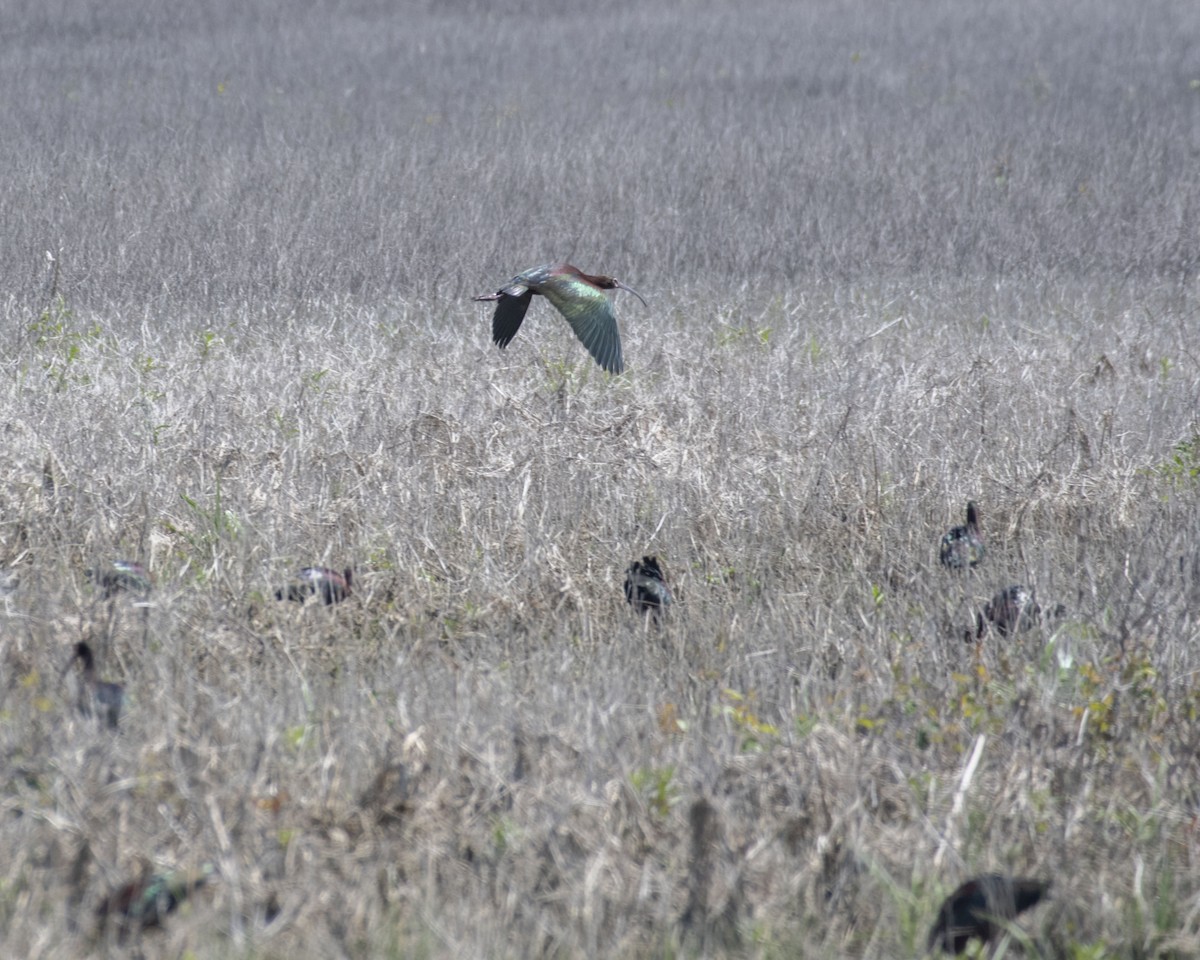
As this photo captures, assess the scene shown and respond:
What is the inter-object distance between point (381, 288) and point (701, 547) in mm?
4115

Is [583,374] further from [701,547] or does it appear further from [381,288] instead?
[381,288]

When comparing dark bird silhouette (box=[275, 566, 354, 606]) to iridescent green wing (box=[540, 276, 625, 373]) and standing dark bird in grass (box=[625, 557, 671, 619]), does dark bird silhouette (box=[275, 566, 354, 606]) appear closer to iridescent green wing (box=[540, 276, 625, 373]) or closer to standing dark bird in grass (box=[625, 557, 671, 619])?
standing dark bird in grass (box=[625, 557, 671, 619])

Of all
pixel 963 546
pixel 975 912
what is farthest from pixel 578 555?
pixel 975 912

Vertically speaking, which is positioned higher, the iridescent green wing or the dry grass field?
the iridescent green wing

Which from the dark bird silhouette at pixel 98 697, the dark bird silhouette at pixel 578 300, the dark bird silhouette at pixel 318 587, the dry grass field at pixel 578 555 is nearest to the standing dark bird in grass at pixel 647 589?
the dry grass field at pixel 578 555

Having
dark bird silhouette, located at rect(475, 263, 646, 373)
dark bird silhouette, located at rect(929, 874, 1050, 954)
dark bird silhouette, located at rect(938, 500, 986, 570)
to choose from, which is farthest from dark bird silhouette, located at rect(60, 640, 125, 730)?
dark bird silhouette, located at rect(938, 500, 986, 570)

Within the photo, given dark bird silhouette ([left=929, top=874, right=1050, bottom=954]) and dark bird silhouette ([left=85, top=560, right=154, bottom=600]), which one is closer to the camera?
dark bird silhouette ([left=929, top=874, right=1050, bottom=954])

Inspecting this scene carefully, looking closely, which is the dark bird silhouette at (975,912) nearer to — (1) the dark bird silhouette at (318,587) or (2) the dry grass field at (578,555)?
(2) the dry grass field at (578,555)

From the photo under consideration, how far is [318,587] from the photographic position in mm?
3402

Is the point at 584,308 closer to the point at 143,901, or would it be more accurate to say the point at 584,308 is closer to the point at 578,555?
the point at 578,555

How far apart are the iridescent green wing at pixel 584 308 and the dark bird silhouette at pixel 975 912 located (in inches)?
98.8

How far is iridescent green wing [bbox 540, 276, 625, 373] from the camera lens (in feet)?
14.4

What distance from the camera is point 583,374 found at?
214 inches

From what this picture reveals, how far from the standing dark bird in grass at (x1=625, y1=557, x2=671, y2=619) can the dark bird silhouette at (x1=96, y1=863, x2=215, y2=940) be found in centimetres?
169
